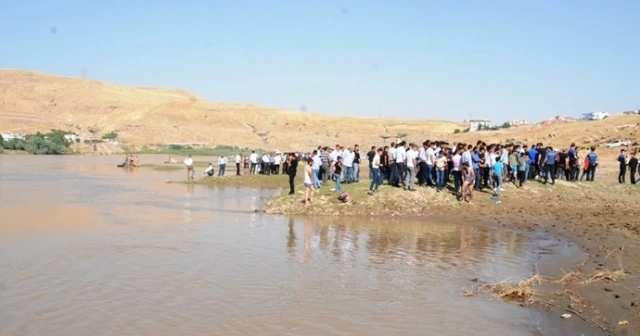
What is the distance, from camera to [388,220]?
60.8ft

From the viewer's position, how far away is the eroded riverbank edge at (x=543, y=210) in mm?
13395

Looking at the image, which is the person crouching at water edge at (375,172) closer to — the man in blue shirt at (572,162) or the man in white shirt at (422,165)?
the man in white shirt at (422,165)

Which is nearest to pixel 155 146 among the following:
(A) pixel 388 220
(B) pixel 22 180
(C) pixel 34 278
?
(B) pixel 22 180

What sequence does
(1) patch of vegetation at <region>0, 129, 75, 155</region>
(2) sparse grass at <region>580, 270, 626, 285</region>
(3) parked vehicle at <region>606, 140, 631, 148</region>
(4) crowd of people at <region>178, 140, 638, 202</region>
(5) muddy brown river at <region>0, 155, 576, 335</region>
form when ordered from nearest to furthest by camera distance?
A: (5) muddy brown river at <region>0, 155, 576, 335</region>, (2) sparse grass at <region>580, 270, 626, 285</region>, (4) crowd of people at <region>178, 140, 638, 202</region>, (3) parked vehicle at <region>606, 140, 631, 148</region>, (1) patch of vegetation at <region>0, 129, 75, 155</region>

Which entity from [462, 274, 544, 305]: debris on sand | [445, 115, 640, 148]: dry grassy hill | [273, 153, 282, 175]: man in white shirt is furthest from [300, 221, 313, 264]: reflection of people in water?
[445, 115, 640, 148]: dry grassy hill

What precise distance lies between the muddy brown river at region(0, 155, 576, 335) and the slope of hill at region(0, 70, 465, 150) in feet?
276

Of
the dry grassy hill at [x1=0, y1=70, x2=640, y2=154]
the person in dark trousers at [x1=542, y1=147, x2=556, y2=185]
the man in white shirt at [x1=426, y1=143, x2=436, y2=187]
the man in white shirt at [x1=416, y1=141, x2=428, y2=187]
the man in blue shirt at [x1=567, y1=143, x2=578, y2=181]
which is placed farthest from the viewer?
the dry grassy hill at [x1=0, y1=70, x2=640, y2=154]

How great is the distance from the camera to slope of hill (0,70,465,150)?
A: 107 m

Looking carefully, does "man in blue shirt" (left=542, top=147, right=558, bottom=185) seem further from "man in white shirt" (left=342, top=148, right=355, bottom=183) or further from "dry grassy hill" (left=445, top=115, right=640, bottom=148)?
"dry grassy hill" (left=445, top=115, right=640, bottom=148)

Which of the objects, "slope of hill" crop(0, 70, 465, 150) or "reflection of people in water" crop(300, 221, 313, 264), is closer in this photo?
"reflection of people in water" crop(300, 221, 313, 264)

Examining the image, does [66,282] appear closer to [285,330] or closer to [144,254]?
[144,254]

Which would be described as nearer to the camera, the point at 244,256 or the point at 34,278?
the point at 34,278

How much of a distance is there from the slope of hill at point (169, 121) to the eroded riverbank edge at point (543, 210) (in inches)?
3155

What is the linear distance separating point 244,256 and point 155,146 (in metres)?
85.9
